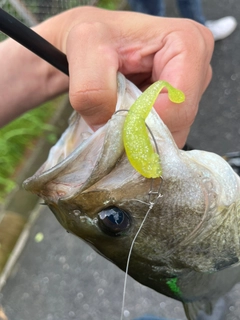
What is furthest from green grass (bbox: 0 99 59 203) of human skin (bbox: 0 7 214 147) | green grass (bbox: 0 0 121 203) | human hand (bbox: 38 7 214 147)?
human hand (bbox: 38 7 214 147)

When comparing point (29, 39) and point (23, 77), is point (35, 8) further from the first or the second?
point (29, 39)

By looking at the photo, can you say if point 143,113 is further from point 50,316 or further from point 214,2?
point 214,2

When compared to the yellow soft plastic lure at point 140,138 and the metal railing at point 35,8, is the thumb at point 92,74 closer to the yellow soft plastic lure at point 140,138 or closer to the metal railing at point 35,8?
the yellow soft plastic lure at point 140,138

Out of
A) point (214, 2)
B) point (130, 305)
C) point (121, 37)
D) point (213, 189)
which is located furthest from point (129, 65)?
point (214, 2)

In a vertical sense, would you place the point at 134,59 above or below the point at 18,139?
above

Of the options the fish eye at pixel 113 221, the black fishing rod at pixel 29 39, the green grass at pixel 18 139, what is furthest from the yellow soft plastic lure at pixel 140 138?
the green grass at pixel 18 139

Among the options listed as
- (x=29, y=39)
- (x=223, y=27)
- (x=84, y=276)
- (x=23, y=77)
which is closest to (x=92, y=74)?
(x=29, y=39)

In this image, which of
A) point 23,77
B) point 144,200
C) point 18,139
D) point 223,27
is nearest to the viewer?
point 144,200
